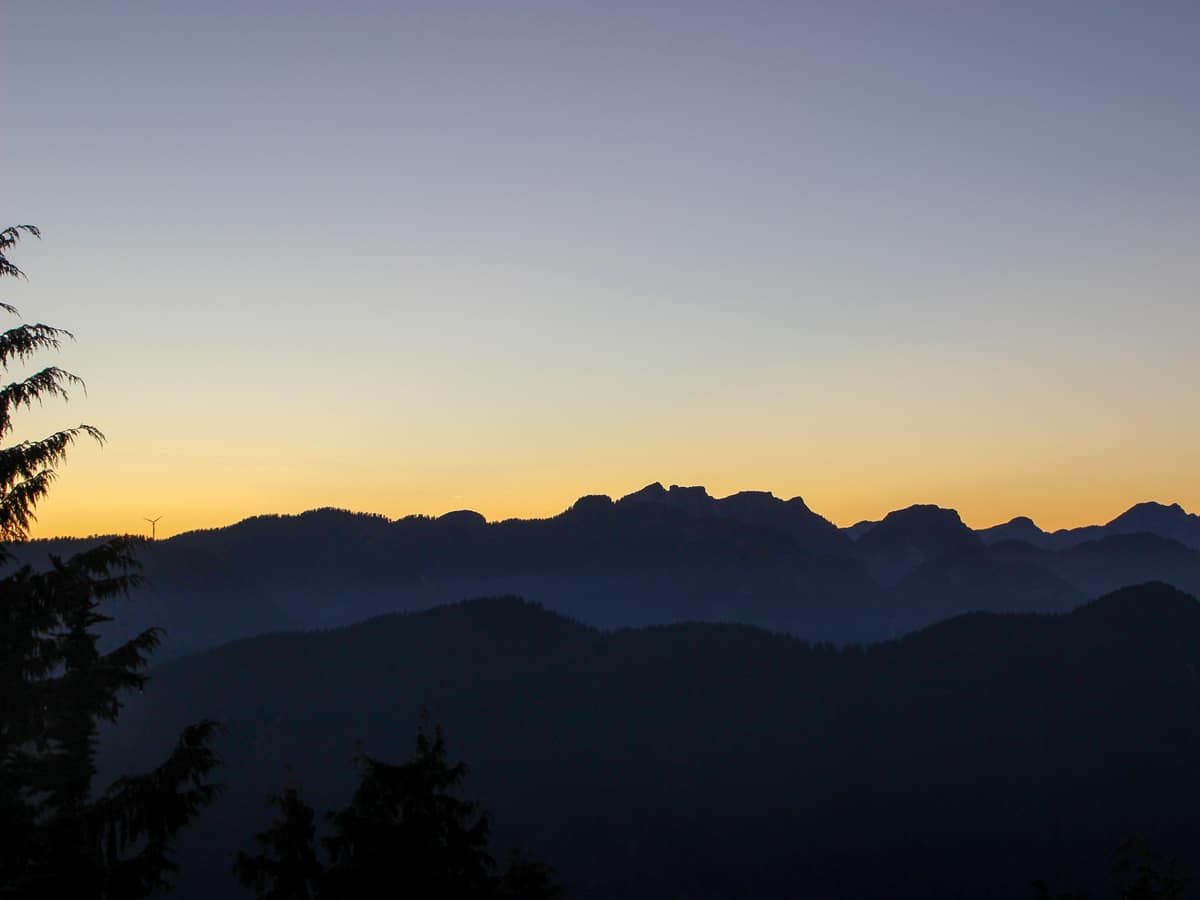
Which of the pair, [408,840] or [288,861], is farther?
[288,861]

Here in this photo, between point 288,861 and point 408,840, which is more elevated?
point 408,840

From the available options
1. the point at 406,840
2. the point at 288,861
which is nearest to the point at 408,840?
the point at 406,840

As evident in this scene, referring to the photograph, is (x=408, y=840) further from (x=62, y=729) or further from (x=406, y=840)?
(x=62, y=729)

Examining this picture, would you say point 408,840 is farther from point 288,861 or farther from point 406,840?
point 288,861

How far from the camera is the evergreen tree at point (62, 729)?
25.5 metres

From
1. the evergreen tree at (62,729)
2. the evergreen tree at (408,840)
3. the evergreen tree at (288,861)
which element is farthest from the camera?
the evergreen tree at (288,861)

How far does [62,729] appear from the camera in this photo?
97.8ft

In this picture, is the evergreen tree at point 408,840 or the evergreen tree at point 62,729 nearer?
the evergreen tree at point 62,729

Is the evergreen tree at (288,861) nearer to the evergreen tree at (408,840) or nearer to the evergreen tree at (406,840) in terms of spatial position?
the evergreen tree at (408,840)

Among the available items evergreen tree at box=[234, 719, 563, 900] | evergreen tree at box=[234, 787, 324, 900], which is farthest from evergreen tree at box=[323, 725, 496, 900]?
evergreen tree at box=[234, 787, 324, 900]

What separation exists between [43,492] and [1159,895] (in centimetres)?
2816

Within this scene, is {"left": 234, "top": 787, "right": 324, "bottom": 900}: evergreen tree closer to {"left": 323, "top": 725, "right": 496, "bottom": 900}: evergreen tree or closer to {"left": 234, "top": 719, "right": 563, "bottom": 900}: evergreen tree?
{"left": 234, "top": 719, "right": 563, "bottom": 900}: evergreen tree

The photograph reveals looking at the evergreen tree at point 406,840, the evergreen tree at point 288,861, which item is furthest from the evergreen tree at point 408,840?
the evergreen tree at point 288,861

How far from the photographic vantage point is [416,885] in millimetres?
31141
